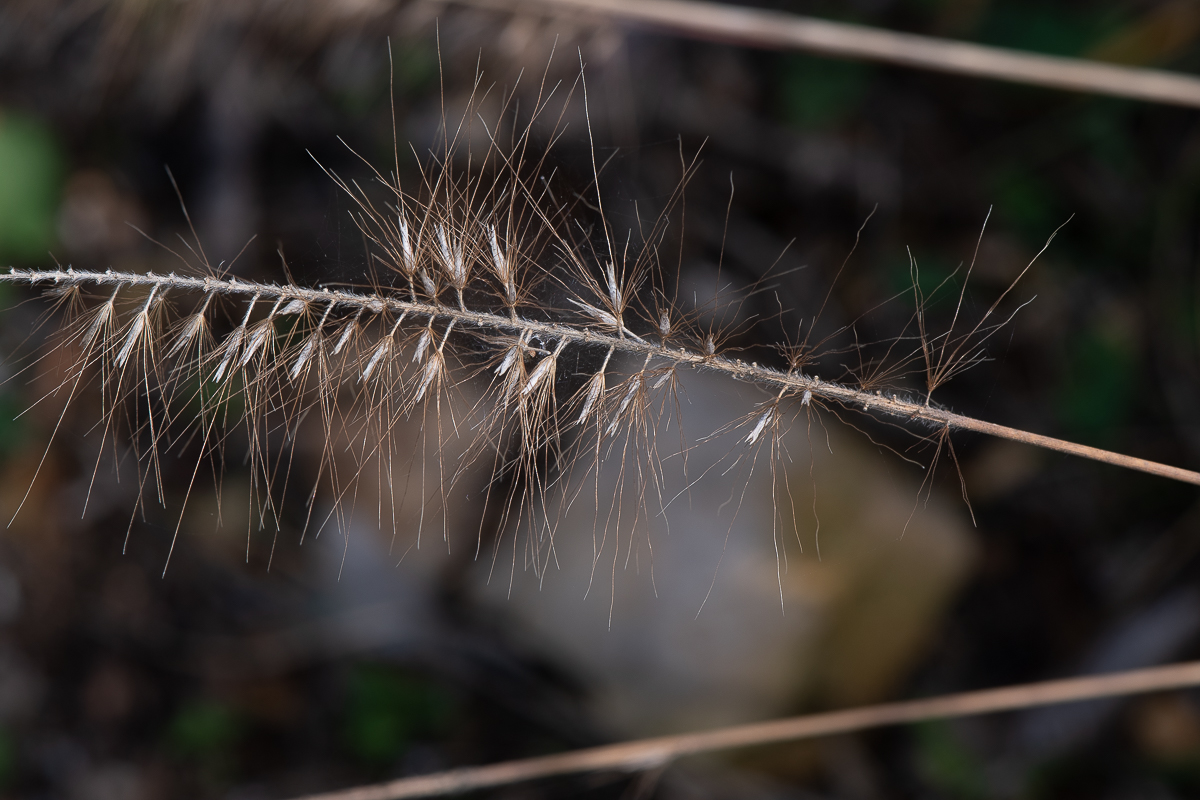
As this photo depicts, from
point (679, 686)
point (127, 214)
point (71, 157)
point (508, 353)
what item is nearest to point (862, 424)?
point (679, 686)

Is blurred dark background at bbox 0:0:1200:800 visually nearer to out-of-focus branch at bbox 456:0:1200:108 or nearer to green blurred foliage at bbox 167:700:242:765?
green blurred foliage at bbox 167:700:242:765

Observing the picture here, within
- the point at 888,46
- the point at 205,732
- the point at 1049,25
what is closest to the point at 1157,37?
the point at 1049,25

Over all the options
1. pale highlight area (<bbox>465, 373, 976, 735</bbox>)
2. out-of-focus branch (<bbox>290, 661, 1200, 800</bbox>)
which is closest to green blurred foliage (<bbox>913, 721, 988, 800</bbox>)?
pale highlight area (<bbox>465, 373, 976, 735</bbox>)

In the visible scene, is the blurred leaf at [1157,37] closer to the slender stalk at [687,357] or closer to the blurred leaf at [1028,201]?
the blurred leaf at [1028,201]

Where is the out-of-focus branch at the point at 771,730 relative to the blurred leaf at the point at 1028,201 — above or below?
below

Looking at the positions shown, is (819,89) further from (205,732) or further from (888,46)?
(205,732)

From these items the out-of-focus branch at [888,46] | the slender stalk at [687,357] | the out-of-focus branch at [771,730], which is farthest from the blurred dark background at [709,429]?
the slender stalk at [687,357]
